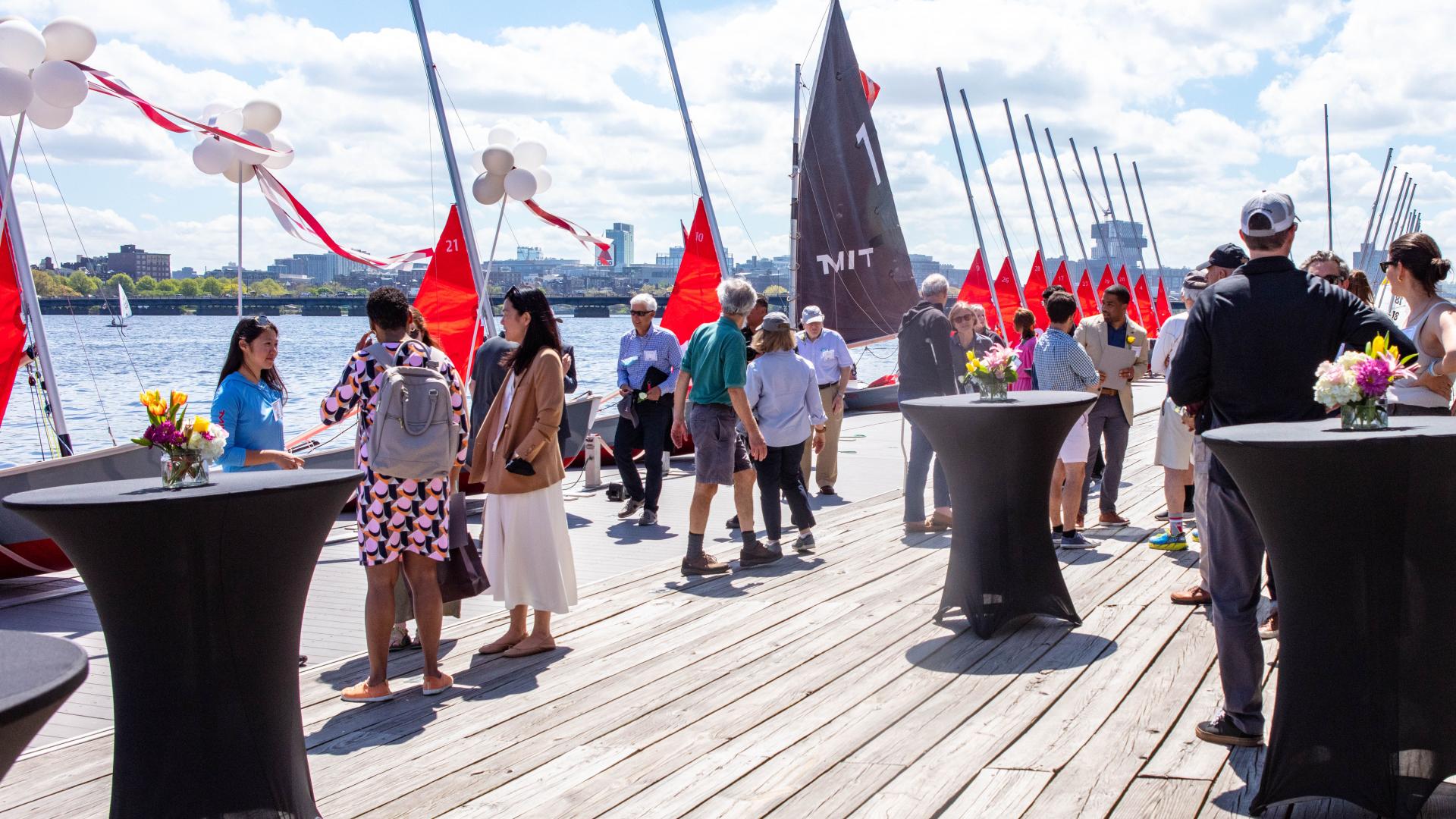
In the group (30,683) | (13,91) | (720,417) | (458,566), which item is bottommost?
(458,566)

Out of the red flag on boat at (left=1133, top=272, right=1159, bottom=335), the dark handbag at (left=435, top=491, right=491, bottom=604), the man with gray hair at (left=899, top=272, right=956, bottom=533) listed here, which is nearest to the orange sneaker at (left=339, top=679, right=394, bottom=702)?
the dark handbag at (left=435, top=491, right=491, bottom=604)

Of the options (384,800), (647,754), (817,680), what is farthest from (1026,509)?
(384,800)

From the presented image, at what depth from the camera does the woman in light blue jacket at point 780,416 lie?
748 centimetres

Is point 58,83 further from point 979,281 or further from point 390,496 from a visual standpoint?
point 979,281

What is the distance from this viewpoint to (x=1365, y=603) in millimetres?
3145

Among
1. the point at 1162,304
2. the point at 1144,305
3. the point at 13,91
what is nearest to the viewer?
the point at 13,91

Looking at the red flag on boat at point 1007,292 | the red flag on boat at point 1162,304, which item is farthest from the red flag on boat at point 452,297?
the red flag on boat at point 1162,304

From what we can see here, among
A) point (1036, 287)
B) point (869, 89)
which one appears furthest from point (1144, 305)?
point (869, 89)

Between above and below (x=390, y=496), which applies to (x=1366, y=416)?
above

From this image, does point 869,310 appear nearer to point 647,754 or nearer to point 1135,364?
point 1135,364

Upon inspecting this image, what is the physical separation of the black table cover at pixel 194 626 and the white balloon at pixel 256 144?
7.27 meters

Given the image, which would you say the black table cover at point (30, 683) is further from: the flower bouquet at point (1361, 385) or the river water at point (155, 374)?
the river water at point (155, 374)

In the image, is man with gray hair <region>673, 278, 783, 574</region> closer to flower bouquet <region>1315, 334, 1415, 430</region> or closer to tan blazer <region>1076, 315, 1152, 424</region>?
tan blazer <region>1076, 315, 1152, 424</region>

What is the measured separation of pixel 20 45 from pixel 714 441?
15.8 ft
